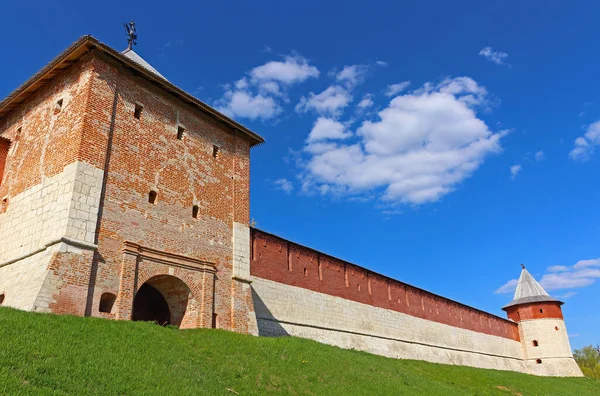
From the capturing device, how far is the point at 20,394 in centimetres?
580

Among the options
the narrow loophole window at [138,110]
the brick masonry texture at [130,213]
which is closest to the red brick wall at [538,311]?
the brick masonry texture at [130,213]

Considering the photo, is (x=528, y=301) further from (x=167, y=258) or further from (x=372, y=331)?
(x=167, y=258)

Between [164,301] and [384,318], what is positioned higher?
[384,318]

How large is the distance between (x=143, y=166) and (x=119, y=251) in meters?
2.39

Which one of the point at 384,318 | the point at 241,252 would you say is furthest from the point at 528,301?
the point at 241,252

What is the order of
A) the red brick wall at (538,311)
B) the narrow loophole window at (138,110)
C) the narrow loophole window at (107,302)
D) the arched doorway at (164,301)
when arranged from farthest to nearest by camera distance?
1. the red brick wall at (538,311)
2. the narrow loophole window at (138,110)
3. the arched doorway at (164,301)
4. the narrow loophole window at (107,302)

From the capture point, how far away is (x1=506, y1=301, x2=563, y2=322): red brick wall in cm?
3644

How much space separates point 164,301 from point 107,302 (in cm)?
279

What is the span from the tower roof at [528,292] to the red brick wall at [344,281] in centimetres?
728

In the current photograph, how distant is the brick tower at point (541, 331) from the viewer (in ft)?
115

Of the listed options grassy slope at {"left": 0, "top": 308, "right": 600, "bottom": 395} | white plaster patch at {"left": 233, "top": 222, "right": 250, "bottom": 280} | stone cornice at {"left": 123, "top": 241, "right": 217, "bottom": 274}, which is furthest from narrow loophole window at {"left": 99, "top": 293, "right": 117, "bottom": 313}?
white plaster patch at {"left": 233, "top": 222, "right": 250, "bottom": 280}

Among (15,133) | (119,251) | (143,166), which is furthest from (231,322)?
(15,133)

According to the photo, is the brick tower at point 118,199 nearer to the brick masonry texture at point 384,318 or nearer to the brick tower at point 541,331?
the brick masonry texture at point 384,318

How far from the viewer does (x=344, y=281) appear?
21.1 meters
